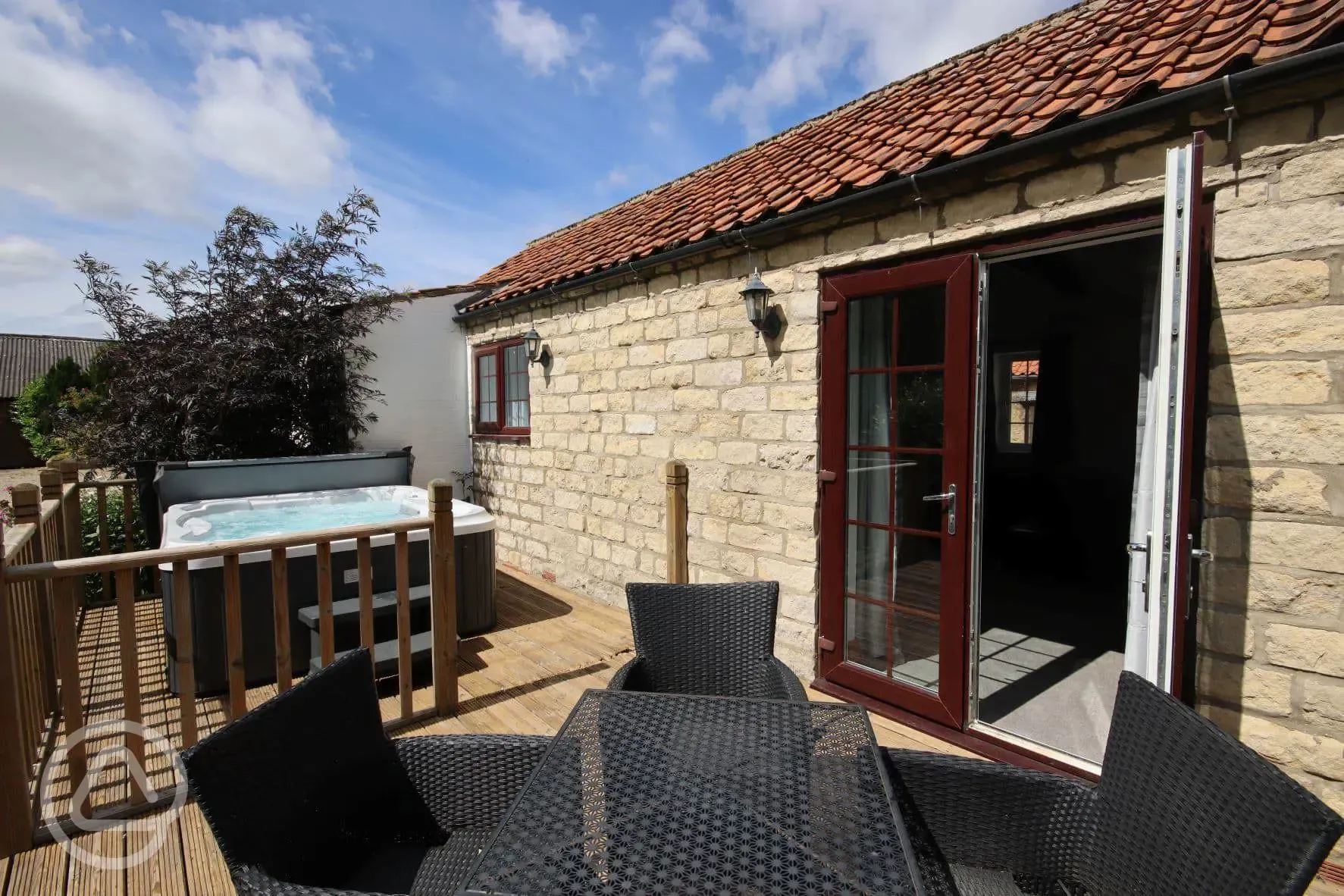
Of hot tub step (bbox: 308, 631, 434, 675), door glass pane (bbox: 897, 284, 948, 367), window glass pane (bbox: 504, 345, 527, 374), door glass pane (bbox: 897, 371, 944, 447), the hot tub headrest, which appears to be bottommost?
hot tub step (bbox: 308, 631, 434, 675)

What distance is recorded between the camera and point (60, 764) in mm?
2686

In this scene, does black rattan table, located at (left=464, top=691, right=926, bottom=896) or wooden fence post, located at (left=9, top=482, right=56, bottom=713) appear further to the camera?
wooden fence post, located at (left=9, top=482, right=56, bottom=713)

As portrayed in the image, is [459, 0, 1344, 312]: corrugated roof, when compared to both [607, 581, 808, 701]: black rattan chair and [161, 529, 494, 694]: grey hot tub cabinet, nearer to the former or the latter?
[607, 581, 808, 701]: black rattan chair

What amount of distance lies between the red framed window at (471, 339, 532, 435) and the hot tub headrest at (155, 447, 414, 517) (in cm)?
96

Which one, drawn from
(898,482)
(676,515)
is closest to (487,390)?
(676,515)

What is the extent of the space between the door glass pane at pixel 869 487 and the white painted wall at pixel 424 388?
527 cm

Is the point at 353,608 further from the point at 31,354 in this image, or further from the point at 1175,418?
the point at 31,354

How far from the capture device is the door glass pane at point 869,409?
10.3 ft

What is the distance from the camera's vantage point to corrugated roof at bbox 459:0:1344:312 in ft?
7.35

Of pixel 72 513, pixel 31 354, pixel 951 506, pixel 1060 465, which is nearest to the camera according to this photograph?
pixel 951 506

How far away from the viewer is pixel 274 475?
5.64 m

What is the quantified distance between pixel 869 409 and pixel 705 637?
1542 mm

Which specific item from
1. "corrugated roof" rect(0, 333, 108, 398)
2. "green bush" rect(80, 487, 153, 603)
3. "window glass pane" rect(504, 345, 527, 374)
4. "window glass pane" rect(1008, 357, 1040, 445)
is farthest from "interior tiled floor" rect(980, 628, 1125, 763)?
"corrugated roof" rect(0, 333, 108, 398)

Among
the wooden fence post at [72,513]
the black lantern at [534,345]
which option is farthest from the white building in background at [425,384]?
the wooden fence post at [72,513]
